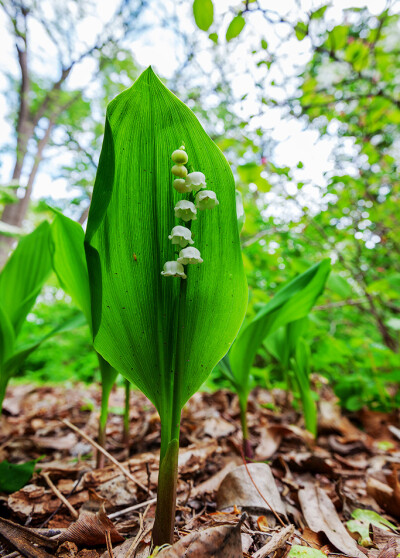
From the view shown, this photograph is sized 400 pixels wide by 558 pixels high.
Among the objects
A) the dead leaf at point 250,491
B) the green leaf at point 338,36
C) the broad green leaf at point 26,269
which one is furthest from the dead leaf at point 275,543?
the green leaf at point 338,36

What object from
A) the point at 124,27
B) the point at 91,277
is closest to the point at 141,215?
the point at 91,277

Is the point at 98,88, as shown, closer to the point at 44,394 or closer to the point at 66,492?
the point at 44,394

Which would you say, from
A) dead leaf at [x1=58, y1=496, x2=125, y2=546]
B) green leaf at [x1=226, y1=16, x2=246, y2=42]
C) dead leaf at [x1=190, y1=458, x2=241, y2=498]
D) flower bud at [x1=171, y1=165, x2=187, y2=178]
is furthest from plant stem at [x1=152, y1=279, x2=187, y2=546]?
green leaf at [x1=226, y1=16, x2=246, y2=42]

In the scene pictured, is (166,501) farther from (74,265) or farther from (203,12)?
(203,12)

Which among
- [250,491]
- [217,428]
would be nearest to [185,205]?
[250,491]

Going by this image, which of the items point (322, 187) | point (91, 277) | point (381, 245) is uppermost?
point (322, 187)
